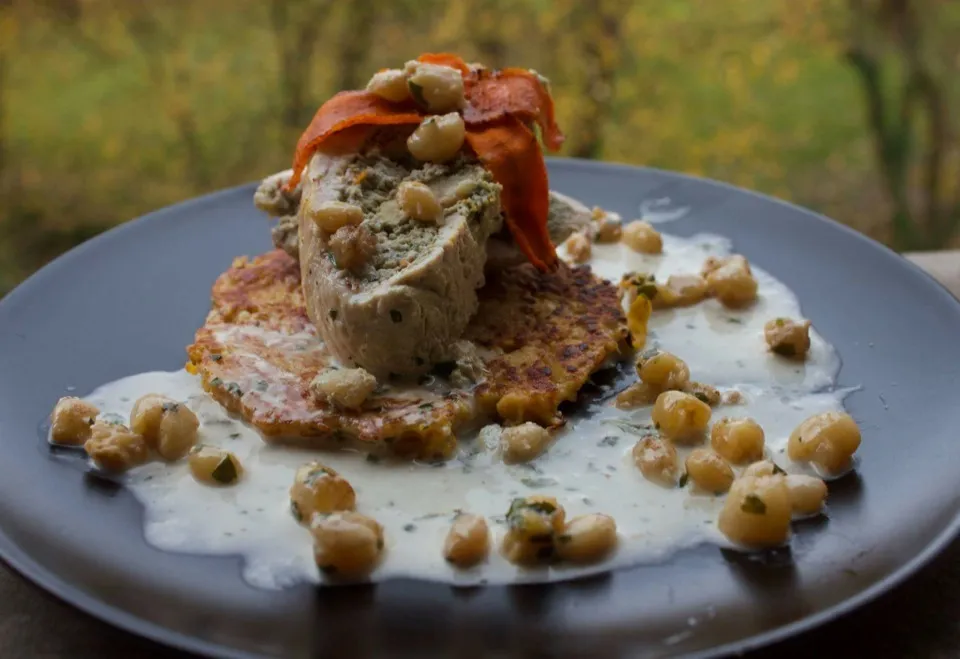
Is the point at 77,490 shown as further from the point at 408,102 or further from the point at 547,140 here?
the point at 547,140

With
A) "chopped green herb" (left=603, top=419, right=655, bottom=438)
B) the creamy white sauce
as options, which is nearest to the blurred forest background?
the creamy white sauce

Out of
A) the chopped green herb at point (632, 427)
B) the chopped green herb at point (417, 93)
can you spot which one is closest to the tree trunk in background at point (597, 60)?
the chopped green herb at point (417, 93)

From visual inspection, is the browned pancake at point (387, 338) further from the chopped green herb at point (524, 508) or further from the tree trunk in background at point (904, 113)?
the tree trunk in background at point (904, 113)

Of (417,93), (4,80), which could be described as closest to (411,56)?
(4,80)

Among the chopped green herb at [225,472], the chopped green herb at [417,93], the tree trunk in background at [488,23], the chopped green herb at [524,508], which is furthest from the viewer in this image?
the tree trunk in background at [488,23]

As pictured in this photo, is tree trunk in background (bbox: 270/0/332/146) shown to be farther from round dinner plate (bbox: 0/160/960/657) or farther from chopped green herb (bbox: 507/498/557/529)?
chopped green herb (bbox: 507/498/557/529)
